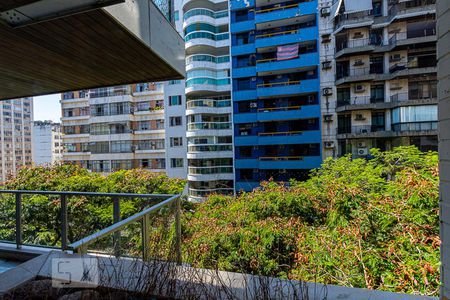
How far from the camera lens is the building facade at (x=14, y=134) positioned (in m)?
50.1

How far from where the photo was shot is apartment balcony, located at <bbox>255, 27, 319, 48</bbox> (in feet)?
53.3

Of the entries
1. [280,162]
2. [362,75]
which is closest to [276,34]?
[362,75]

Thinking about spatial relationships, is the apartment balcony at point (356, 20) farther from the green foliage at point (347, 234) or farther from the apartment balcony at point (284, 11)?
the green foliage at point (347, 234)

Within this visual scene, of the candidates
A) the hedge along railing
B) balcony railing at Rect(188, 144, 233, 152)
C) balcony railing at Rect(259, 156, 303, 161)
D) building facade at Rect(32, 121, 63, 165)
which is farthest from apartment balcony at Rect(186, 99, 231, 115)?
building facade at Rect(32, 121, 63, 165)

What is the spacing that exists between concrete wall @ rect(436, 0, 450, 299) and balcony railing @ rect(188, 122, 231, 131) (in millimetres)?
16816

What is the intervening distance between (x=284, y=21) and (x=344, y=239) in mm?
17428

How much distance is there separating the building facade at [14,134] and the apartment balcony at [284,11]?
5425cm

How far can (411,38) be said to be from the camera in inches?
561

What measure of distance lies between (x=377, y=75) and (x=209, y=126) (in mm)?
11525

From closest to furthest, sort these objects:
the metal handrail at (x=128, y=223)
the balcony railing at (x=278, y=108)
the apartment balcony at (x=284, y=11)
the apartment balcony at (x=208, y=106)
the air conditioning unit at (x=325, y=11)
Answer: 1. the metal handrail at (x=128, y=223)
2. the air conditioning unit at (x=325, y=11)
3. the apartment balcony at (x=284, y=11)
4. the balcony railing at (x=278, y=108)
5. the apartment balcony at (x=208, y=106)

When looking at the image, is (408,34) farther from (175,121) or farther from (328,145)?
(175,121)

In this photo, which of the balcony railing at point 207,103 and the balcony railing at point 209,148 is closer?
the balcony railing at point 209,148

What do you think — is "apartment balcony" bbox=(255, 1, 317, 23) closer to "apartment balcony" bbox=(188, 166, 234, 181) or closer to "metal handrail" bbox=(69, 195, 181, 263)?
"apartment balcony" bbox=(188, 166, 234, 181)

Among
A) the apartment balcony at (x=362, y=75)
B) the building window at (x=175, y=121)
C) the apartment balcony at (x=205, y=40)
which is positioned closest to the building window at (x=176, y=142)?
the building window at (x=175, y=121)
